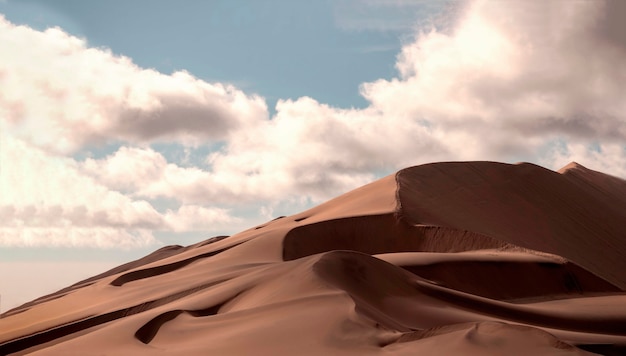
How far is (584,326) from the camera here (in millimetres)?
12695

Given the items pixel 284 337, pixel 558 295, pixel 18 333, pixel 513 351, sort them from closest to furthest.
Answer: pixel 513 351 → pixel 284 337 → pixel 18 333 → pixel 558 295

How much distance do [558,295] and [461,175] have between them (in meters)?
11.1

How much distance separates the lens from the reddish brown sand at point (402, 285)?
343 inches

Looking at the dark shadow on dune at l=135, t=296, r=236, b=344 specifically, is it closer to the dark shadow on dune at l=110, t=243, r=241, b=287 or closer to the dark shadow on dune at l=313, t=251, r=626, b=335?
the dark shadow on dune at l=313, t=251, r=626, b=335

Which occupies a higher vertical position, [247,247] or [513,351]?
[247,247]

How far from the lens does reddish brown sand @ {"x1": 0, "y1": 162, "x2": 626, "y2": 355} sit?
8711 mm

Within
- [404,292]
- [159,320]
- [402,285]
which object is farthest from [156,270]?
[404,292]

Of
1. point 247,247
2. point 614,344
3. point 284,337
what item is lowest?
point 614,344

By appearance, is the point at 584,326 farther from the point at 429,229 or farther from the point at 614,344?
the point at 429,229

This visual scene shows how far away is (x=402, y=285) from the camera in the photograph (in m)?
12.2

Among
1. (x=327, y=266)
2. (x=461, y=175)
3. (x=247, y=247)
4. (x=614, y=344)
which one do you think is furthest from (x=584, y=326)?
(x=461, y=175)

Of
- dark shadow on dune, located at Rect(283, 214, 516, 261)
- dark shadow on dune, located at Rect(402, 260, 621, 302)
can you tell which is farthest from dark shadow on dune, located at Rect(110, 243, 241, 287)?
dark shadow on dune, located at Rect(402, 260, 621, 302)

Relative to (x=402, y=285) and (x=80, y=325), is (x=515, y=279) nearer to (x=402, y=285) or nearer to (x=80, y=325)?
(x=402, y=285)

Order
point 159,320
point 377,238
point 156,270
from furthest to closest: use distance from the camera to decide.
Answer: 1. point 156,270
2. point 377,238
3. point 159,320
